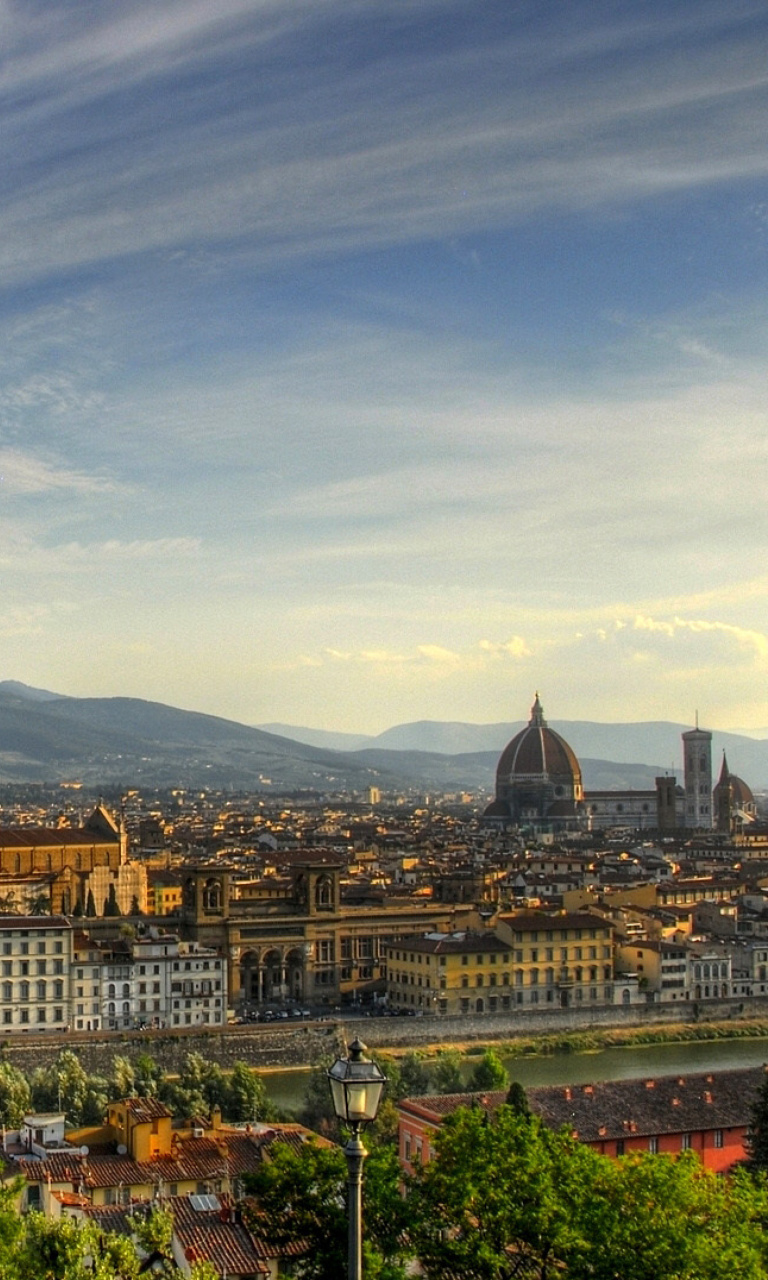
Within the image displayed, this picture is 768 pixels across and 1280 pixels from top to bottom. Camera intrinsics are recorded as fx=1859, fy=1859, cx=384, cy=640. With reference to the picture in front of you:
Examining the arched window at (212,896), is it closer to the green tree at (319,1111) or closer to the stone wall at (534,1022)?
the stone wall at (534,1022)

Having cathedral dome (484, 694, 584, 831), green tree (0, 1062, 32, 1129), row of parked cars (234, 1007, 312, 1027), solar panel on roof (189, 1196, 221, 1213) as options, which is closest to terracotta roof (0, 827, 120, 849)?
row of parked cars (234, 1007, 312, 1027)

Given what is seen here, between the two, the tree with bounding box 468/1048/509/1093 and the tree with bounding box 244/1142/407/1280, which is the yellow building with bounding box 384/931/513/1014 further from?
the tree with bounding box 244/1142/407/1280

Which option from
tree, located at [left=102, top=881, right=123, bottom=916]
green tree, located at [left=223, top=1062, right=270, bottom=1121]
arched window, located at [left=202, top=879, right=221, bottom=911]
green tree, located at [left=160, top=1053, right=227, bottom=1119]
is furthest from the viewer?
tree, located at [left=102, top=881, right=123, bottom=916]

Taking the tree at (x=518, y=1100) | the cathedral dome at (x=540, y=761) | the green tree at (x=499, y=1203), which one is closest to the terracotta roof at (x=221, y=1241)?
the green tree at (x=499, y=1203)

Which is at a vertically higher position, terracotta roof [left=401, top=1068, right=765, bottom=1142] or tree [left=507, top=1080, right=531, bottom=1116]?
tree [left=507, top=1080, right=531, bottom=1116]

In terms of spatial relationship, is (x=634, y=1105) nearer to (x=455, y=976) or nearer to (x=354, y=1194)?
(x=354, y=1194)

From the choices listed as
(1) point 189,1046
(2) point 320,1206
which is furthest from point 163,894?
(2) point 320,1206

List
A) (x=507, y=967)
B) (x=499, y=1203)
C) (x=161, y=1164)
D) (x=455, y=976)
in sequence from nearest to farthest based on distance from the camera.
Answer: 1. (x=499, y=1203)
2. (x=161, y=1164)
3. (x=455, y=976)
4. (x=507, y=967)
